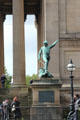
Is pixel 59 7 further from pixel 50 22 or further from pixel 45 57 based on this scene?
pixel 45 57

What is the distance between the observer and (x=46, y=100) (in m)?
37.1

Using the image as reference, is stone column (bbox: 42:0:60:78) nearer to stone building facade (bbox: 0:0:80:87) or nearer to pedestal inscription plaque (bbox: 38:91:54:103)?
stone building facade (bbox: 0:0:80:87)

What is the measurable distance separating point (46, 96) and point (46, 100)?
14.0 inches

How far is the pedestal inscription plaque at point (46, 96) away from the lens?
37094mm

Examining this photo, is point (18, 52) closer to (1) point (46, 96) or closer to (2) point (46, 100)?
(1) point (46, 96)

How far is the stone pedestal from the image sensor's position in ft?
119

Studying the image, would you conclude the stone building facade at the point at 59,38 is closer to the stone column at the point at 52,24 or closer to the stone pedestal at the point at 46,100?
A: the stone column at the point at 52,24

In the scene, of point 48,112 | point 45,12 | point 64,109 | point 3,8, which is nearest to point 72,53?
point 45,12

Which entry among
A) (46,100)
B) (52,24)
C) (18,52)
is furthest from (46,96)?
(52,24)

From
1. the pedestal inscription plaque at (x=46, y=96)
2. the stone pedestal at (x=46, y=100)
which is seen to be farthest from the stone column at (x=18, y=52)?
the pedestal inscription plaque at (x=46, y=96)

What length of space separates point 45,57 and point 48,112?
16.3 ft

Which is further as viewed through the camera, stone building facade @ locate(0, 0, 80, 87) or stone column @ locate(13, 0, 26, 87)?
stone column @ locate(13, 0, 26, 87)

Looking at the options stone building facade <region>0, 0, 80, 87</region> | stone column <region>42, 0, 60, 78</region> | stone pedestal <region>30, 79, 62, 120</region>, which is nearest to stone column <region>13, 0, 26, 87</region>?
stone building facade <region>0, 0, 80, 87</region>

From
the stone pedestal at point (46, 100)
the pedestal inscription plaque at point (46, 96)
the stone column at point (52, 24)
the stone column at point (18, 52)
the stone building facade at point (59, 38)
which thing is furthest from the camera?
the stone column at point (18, 52)
